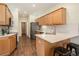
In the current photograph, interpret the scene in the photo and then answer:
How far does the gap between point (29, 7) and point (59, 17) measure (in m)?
0.41

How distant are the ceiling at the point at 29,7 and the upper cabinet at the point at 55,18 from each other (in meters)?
0.13

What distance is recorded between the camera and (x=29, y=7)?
1396 mm

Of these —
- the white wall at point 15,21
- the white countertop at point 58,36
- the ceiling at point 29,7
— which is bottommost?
the white countertop at point 58,36

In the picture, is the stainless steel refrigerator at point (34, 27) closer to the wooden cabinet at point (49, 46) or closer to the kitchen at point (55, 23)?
the kitchen at point (55, 23)

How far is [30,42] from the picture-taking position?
1646 mm

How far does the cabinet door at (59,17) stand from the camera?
140 cm

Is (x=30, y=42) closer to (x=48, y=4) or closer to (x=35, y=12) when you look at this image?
(x=35, y=12)

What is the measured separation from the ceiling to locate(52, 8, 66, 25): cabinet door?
146 mm

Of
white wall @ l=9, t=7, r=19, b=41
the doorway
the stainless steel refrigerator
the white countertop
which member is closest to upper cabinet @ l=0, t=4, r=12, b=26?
white wall @ l=9, t=7, r=19, b=41

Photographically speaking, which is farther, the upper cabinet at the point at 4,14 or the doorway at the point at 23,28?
the doorway at the point at 23,28

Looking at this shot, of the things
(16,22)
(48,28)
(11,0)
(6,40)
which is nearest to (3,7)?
(11,0)

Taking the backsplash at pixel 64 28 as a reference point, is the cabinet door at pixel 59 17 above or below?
above

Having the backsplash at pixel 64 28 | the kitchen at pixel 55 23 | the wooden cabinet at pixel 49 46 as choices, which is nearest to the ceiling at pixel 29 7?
the kitchen at pixel 55 23

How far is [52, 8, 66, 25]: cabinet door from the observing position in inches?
55.0
